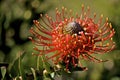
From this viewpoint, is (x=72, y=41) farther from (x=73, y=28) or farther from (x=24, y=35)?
(x=24, y=35)

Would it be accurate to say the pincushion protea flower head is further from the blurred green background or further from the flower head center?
the blurred green background

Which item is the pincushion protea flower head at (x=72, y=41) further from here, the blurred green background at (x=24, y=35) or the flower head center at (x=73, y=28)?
the blurred green background at (x=24, y=35)

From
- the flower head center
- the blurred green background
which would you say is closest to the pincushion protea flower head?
the flower head center

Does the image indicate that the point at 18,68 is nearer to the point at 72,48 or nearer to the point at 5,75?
the point at 5,75

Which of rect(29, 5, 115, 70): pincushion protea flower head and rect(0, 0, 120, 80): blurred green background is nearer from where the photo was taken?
rect(29, 5, 115, 70): pincushion protea flower head

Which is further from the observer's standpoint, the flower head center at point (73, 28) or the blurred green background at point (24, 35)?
the blurred green background at point (24, 35)

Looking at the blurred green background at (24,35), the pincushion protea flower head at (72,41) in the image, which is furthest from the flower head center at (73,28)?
the blurred green background at (24,35)

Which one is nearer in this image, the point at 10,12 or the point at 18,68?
the point at 18,68

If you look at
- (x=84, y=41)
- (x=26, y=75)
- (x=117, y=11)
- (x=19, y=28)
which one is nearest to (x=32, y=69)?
(x=26, y=75)

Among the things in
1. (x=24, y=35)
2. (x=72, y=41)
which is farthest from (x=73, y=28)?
(x=24, y=35)

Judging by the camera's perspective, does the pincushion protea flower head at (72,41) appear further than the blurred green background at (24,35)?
No

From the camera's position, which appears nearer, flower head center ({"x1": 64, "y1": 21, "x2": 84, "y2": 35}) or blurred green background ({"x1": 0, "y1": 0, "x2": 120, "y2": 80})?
flower head center ({"x1": 64, "y1": 21, "x2": 84, "y2": 35})
